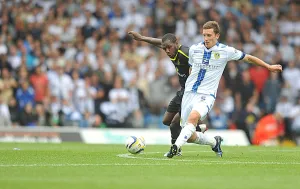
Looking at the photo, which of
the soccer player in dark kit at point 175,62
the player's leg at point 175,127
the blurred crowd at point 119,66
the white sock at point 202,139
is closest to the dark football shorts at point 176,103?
the soccer player in dark kit at point 175,62

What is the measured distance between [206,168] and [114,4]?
1611 centimetres

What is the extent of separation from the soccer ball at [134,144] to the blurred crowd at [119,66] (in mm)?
9092

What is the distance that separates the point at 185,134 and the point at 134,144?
1935mm

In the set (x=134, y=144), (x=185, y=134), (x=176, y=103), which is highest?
(x=176, y=103)

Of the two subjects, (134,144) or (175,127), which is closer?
(134,144)

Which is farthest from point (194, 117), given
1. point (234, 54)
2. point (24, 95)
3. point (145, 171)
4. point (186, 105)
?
point (24, 95)

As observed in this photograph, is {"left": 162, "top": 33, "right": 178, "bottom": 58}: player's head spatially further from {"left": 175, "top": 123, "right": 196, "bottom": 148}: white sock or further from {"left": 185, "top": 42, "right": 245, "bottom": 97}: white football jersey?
{"left": 175, "top": 123, "right": 196, "bottom": 148}: white sock

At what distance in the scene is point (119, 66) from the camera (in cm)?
2428

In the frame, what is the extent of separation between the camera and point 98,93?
23.4 meters

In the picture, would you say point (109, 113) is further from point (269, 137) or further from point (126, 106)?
point (269, 137)

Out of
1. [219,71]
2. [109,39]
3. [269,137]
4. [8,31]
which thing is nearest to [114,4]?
[109,39]

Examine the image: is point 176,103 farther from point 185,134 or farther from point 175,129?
point 185,134

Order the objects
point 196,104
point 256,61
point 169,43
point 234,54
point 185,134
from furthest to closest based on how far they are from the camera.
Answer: point 169,43 < point 234,54 < point 196,104 < point 256,61 < point 185,134

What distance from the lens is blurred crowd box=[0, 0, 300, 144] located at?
22.9 metres
